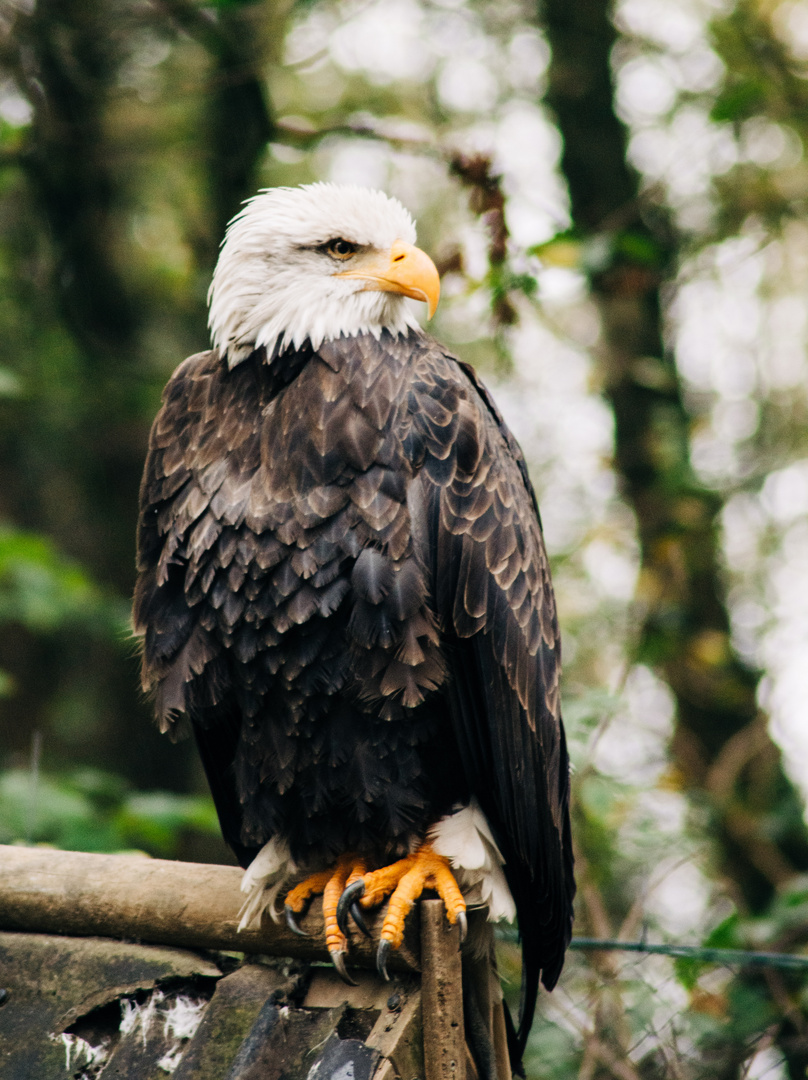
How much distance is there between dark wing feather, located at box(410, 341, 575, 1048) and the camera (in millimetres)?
2273

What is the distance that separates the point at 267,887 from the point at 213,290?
5.04 ft

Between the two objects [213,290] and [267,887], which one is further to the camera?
[213,290]

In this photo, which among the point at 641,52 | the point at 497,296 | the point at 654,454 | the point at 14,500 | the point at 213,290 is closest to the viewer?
the point at 213,290

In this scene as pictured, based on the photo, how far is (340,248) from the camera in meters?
2.57

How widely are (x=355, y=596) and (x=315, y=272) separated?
0.90 m

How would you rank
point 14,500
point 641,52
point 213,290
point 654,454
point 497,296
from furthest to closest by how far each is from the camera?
point 14,500, point 641,52, point 654,454, point 497,296, point 213,290

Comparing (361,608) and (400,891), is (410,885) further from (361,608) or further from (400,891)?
(361,608)

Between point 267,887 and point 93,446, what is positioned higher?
point 93,446

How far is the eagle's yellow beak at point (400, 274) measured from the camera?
247cm

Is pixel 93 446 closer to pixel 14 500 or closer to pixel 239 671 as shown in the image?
pixel 14 500

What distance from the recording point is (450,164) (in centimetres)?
397

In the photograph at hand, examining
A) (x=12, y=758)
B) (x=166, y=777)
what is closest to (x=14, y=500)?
(x=12, y=758)

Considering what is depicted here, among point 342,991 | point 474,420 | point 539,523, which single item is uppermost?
point 474,420

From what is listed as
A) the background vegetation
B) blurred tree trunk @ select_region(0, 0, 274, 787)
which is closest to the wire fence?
the background vegetation
